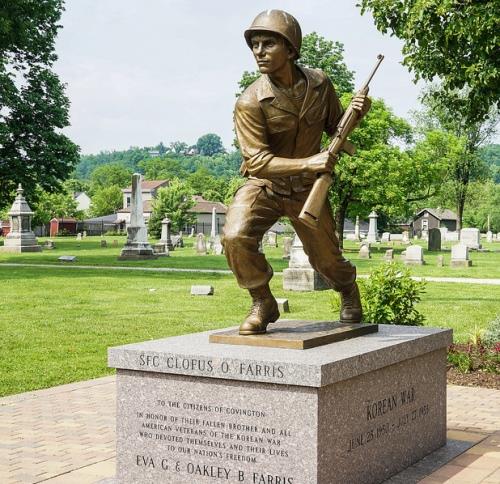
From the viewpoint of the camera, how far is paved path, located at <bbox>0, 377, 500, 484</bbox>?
6.27m

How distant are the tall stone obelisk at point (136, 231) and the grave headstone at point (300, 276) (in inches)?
608

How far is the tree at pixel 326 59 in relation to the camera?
173ft

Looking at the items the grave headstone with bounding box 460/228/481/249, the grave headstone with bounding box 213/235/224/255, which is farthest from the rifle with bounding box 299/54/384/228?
the grave headstone with bounding box 460/228/481/249

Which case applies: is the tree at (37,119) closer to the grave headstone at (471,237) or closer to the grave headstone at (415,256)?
the grave headstone at (415,256)

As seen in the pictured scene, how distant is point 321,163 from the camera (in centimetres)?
579

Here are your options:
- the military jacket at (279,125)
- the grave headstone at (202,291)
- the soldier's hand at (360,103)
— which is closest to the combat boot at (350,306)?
the military jacket at (279,125)

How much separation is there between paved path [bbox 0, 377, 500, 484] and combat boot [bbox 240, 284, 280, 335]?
1571 mm

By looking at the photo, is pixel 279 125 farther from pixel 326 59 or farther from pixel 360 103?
pixel 326 59

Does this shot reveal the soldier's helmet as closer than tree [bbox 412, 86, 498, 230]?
Yes

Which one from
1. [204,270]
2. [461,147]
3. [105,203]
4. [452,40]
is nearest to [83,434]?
[452,40]

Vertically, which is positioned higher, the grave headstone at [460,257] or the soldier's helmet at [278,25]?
the soldier's helmet at [278,25]

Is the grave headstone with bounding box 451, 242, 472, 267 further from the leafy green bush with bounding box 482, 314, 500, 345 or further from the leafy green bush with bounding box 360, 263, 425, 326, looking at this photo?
the leafy green bush with bounding box 360, 263, 425, 326

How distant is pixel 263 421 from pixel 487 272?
2710 centimetres

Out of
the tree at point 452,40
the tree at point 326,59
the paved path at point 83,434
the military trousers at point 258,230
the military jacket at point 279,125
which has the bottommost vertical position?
the paved path at point 83,434
